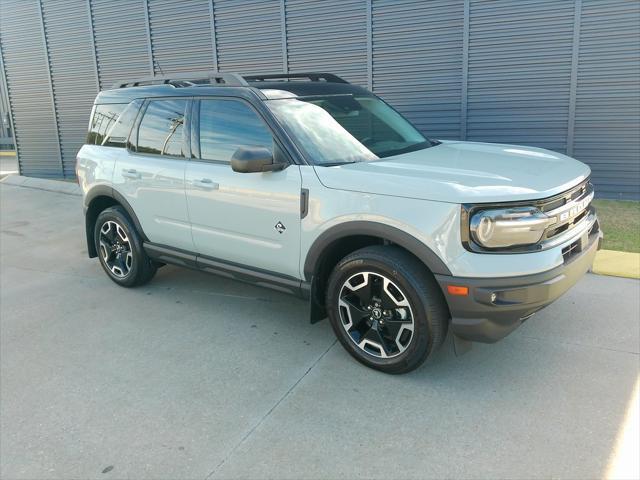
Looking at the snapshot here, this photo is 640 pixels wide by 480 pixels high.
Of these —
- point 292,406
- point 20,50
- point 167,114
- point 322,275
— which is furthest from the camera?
point 20,50

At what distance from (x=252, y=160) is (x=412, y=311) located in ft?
4.60

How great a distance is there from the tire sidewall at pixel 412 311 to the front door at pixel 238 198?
1.25 ft

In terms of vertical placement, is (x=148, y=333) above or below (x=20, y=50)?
below

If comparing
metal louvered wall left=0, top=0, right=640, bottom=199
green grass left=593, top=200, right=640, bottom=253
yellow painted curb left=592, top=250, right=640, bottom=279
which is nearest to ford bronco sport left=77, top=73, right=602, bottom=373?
yellow painted curb left=592, top=250, right=640, bottom=279

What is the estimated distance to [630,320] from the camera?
4.24 m

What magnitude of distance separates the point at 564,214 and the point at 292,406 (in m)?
1.98

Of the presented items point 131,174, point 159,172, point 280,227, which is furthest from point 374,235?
point 131,174

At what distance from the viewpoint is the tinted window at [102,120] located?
5234mm

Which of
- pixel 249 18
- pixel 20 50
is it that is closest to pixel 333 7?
pixel 249 18

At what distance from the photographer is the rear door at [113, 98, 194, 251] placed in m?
4.52

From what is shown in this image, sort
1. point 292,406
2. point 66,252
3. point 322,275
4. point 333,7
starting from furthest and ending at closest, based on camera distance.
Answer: point 333,7 < point 66,252 < point 322,275 < point 292,406

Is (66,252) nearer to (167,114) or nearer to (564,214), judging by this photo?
(167,114)

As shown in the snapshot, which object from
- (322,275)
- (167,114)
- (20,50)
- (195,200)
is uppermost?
(20,50)

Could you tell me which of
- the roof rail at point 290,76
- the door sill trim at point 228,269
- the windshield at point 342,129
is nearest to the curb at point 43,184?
the door sill trim at point 228,269
